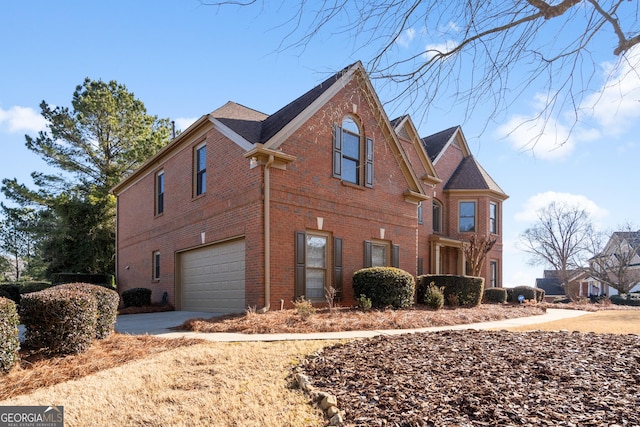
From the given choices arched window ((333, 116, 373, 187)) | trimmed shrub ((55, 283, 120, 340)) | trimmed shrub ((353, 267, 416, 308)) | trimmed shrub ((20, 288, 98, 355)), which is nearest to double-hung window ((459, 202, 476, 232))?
arched window ((333, 116, 373, 187))

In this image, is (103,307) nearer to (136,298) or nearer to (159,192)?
(136,298)

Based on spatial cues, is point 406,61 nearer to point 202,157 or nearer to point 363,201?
point 363,201

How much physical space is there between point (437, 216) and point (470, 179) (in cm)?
268

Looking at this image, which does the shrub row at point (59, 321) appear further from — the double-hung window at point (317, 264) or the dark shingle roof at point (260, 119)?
the dark shingle roof at point (260, 119)

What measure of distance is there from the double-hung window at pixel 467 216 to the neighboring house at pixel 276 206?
7.99 meters

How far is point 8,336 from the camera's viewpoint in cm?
536

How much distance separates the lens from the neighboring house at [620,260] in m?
30.0

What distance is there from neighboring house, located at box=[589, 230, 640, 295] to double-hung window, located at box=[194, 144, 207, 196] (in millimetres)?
28635

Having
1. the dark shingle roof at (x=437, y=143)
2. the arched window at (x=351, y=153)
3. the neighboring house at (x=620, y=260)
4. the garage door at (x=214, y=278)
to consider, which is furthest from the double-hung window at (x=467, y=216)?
the garage door at (x=214, y=278)

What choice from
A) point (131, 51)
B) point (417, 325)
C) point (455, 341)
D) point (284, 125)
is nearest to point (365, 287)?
point (417, 325)

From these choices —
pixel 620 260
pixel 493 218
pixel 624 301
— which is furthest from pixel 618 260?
pixel 493 218

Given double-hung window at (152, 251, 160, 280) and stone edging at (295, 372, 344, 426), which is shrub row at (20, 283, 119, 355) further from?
double-hung window at (152, 251, 160, 280)

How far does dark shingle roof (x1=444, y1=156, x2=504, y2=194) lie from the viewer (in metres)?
23.0

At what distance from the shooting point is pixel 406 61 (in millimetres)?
4605
